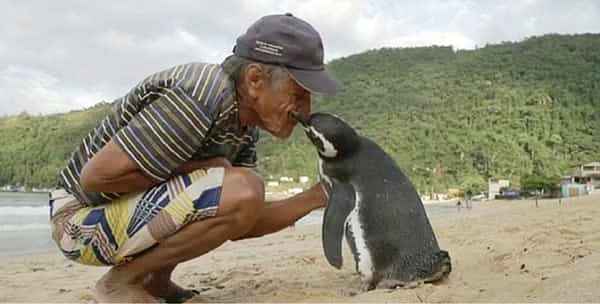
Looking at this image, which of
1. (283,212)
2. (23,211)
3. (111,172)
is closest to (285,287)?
(283,212)

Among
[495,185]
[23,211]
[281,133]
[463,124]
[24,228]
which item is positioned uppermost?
[463,124]

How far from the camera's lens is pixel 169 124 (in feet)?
7.06

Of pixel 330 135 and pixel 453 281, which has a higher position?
pixel 330 135

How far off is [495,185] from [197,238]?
55.7 metres

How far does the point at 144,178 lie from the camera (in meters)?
2.24

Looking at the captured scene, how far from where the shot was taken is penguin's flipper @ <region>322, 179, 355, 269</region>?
101 inches

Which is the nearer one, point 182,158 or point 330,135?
point 182,158

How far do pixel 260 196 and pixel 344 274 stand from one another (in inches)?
44.9

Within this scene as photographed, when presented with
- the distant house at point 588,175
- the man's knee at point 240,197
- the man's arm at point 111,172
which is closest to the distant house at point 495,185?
the distant house at point 588,175

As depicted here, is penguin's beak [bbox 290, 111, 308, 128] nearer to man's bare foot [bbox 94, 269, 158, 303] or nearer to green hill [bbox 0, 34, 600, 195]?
man's bare foot [bbox 94, 269, 158, 303]

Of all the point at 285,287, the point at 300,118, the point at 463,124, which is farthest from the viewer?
the point at 463,124

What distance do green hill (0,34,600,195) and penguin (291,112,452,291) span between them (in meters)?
47.6

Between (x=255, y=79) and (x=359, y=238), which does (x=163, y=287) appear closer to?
(x=359, y=238)

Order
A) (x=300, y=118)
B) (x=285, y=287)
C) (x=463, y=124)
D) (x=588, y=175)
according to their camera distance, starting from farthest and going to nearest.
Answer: (x=463, y=124) < (x=588, y=175) < (x=285, y=287) < (x=300, y=118)
